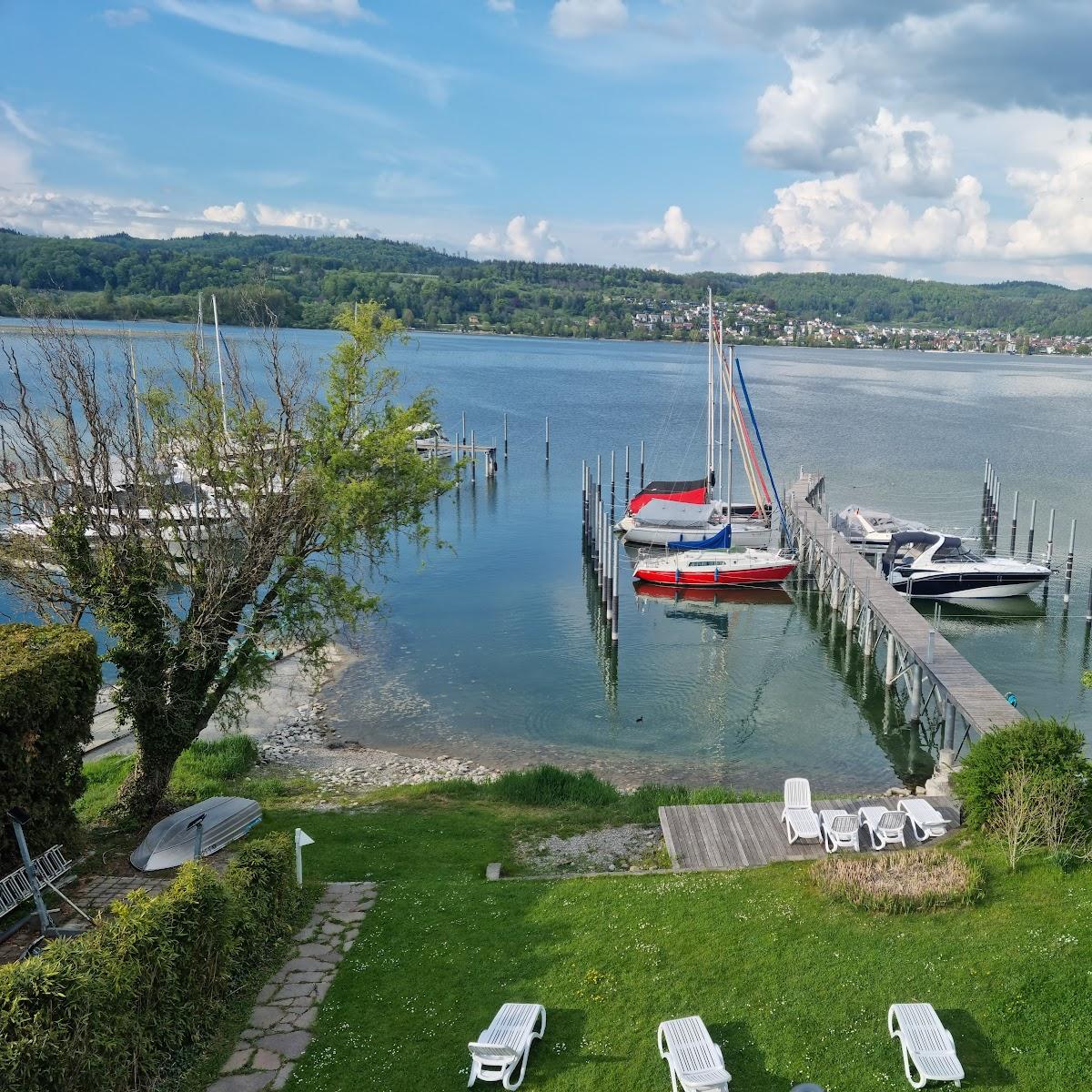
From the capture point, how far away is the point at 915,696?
972 inches

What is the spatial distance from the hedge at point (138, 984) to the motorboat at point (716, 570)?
27.0m

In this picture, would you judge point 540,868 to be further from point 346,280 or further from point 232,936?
point 346,280

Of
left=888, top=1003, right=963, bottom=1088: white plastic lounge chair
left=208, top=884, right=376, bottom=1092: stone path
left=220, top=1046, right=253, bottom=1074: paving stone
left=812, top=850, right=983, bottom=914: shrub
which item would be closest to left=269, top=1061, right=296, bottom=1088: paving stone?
left=208, top=884, right=376, bottom=1092: stone path

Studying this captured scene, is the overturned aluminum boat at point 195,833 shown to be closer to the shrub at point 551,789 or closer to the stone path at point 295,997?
the stone path at point 295,997

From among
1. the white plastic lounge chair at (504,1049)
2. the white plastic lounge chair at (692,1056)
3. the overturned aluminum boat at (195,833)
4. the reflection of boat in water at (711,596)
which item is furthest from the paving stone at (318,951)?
the reflection of boat in water at (711,596)

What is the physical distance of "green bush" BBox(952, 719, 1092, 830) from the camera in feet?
44.5

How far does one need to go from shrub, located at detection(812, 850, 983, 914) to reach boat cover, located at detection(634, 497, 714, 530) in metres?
29.3

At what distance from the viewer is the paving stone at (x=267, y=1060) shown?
30.8 feet

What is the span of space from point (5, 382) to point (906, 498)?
6618 cm

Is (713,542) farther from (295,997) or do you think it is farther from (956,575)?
(295,997)

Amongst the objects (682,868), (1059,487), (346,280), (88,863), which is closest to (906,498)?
(1059,487)

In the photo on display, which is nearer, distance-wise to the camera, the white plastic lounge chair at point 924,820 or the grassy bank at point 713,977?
the grassy bank at point 713,977

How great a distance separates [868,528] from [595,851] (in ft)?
90.1

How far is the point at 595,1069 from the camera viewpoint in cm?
902
